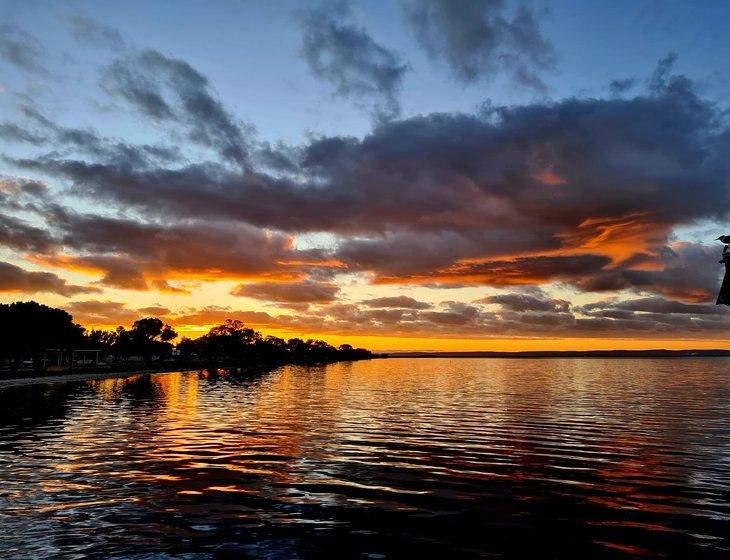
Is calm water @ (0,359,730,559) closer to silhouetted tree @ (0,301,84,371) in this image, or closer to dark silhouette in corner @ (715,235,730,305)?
dark silhouette in corner @ (715,235,730,305)

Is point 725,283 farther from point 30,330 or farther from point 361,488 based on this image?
point 30,330

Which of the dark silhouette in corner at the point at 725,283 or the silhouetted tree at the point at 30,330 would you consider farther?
the silhouetted tree at the point at 30,330

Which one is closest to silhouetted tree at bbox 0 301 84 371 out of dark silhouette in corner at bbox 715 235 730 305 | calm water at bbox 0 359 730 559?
calm water at bbox 0 359 730 559

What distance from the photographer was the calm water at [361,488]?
16109mm

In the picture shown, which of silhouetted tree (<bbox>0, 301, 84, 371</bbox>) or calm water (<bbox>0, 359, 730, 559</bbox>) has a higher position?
silhouetted tree (<bbox>0, 301, 84, 371</bbox>)

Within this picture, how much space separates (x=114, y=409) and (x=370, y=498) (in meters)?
46.2

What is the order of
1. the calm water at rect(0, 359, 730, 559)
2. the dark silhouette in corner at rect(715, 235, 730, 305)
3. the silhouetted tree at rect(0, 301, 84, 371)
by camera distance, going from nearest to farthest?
the calm water at rect(0, 359, 730, 559)
the dark silhouette in corner at rect(715, 235, 730, 305)
the silhouetted tree at rect(0, 301, 84, 371)

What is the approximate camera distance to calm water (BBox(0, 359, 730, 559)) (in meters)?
16.1

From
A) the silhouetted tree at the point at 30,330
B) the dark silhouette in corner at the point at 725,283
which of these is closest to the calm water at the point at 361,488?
the dark silhouette in corner at the point at 725,283

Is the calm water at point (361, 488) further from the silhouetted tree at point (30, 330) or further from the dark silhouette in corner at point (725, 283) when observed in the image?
the silhouetted tree at point (30, 330)

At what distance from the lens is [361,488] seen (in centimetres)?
2325

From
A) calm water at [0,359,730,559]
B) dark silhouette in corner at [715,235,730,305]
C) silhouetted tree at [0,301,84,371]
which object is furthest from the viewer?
silhouetted tree at [0,301,84,371]

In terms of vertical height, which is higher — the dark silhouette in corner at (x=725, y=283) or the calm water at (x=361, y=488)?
the dark silhouette in corner at (x=725, y=283)

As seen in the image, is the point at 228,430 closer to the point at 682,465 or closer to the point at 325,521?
the point at 325,521
